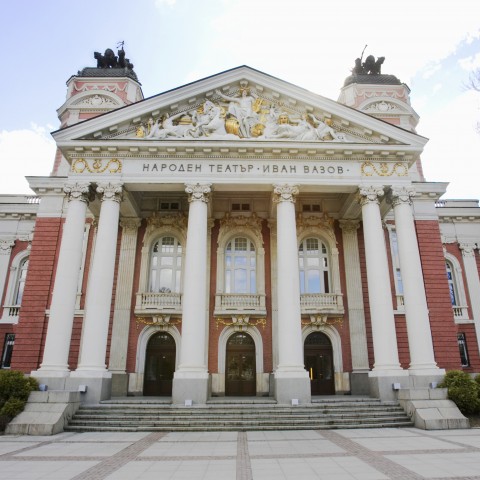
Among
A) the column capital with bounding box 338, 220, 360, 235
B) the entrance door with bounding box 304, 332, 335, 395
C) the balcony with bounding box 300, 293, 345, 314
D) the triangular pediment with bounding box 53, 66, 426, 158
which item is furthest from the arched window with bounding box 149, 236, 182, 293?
the column capital with bounding box 338, 220, 360, 235

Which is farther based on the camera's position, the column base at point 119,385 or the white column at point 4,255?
the white column at point 4,255

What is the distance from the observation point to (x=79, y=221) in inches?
781

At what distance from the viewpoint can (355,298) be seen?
931 inches

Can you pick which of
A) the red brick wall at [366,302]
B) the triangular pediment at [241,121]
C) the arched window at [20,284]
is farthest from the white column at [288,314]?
the arched window at [20,284]

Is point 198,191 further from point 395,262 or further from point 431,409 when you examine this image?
point 431,409

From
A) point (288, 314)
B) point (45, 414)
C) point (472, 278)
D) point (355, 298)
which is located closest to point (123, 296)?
point (45, 414)

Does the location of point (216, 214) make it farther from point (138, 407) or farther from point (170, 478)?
point (170, 478)

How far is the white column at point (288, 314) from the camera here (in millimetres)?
17375

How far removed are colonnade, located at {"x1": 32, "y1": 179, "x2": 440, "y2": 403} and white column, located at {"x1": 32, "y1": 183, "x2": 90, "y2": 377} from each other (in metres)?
0.04

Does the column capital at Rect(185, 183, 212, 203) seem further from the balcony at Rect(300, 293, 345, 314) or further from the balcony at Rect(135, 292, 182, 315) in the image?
the balcony at Rect(300, 293, 345, 314)

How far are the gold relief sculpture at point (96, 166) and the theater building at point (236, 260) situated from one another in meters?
0.06

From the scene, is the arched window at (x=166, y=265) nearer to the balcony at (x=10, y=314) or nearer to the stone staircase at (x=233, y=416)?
the stone staircase at (x=233, y=416)

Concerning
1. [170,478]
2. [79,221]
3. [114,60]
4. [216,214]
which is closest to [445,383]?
[170,478]

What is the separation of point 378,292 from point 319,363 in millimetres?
6246
